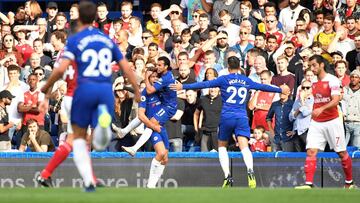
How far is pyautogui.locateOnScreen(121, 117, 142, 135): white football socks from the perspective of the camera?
71.5 feet

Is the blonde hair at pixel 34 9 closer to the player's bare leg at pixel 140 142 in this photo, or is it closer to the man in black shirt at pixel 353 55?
the player's bare leg at pixel 140 142

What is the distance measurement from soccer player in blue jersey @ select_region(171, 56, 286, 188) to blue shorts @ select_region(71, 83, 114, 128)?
5.65 meters

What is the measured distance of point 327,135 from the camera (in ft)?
61.1

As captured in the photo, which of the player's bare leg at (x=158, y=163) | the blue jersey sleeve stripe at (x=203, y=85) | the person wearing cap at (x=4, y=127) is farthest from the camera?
→ the person wearing cap at (x=4, y=127)

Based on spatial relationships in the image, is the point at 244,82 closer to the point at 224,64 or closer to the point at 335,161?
the point at 335,161

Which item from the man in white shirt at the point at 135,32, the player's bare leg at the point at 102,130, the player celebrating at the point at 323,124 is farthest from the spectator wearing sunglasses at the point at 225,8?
the player's bare leg at the point at 102,130

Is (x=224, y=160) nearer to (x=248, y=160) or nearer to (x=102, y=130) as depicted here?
(x=248, y=160)

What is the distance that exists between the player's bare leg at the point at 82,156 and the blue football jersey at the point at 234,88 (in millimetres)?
5644

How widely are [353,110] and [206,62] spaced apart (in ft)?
11.5

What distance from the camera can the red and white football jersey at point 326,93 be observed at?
18312 millimetres

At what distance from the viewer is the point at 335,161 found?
813 inches

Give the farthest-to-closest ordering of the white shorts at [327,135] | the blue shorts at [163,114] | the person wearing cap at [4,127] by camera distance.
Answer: the person wearing cap at [4,127]
the blue shorts at [163,114]
the white shorts at [327,135]

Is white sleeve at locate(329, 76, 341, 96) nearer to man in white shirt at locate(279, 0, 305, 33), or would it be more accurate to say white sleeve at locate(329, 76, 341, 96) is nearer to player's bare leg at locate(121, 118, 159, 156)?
player's bare leg at locate(121, 118, 159, 156)

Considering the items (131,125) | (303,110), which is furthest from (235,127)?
(131,125)
